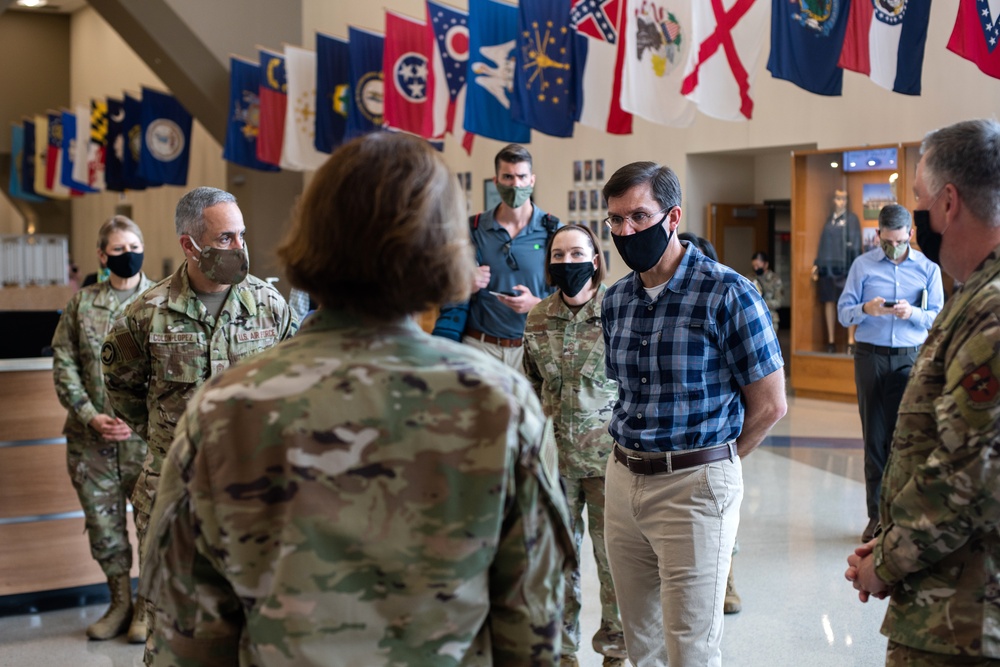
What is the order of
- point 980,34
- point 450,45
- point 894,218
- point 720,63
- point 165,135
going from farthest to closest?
point 165,135
point 450,45
point 720,63
point 980,34
point 894,218

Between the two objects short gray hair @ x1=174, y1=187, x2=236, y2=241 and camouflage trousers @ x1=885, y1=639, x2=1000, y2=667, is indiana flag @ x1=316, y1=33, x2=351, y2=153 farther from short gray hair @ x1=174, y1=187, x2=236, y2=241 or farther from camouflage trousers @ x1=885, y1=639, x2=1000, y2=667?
camouflage trousers @ x1=885, y1=639, x2=1000, y2=667

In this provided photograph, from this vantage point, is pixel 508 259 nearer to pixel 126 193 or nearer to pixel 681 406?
pixel 681 406

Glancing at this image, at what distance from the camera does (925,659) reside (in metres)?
1.94

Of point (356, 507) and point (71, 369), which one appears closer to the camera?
point (356, 507)

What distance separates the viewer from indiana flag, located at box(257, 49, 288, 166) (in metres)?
14.6

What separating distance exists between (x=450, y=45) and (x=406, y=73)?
3.81 feet

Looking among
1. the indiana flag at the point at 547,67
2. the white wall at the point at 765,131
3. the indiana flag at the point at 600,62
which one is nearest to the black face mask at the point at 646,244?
the indiana flag at the point at 600,62

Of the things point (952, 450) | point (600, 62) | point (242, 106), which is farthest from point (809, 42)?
point (242, 106)

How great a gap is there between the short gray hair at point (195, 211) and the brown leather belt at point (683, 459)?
158cm

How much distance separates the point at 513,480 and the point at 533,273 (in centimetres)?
315

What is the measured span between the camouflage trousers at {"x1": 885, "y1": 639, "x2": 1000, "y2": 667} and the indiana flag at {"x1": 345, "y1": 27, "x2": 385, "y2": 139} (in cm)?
1207

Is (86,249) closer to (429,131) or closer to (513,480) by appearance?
(429,131)

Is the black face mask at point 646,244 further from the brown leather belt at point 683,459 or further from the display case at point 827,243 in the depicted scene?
the display case at point 827,243

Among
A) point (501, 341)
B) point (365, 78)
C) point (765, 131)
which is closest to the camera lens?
point (501, 341)
